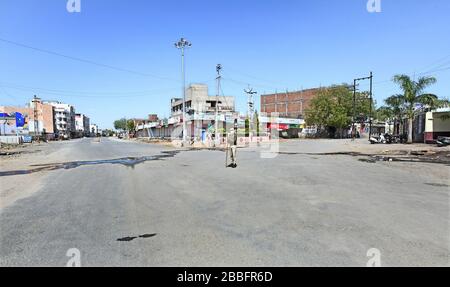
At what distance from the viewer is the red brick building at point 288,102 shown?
97.2 meters

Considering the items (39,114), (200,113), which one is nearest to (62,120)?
(39,114)

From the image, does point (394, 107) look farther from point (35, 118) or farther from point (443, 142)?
point (35, 118)

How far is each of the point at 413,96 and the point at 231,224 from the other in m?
36.3

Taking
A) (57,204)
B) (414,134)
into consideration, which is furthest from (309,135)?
(57,204)

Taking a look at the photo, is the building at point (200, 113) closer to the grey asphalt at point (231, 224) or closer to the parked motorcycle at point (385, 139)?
the parked motorcycle at point (385, 139)

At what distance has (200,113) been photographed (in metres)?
57.8

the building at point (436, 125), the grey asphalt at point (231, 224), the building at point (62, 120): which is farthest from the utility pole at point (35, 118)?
the grey asphalt at point (231, 224)

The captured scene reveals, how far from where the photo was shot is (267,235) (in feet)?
16.5

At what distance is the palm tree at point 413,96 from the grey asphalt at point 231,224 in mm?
29297

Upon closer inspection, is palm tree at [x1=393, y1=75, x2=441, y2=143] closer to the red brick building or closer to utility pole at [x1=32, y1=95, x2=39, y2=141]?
the red brick building
